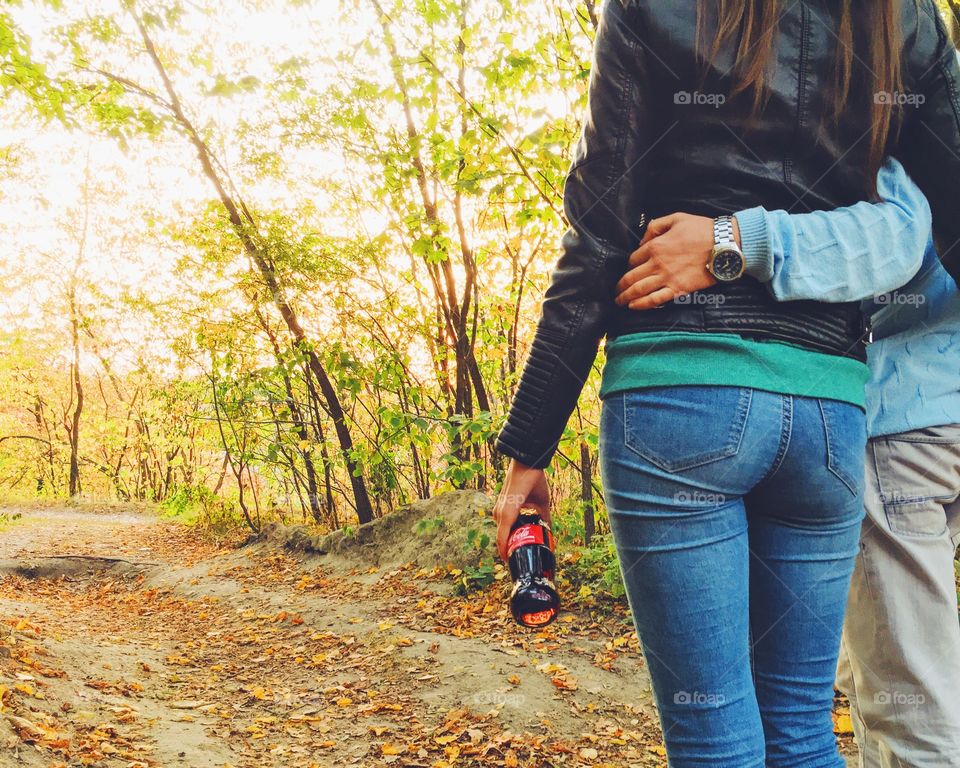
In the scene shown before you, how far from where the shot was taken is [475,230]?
26.6 ft

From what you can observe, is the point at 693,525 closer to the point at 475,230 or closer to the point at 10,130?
the point at 475,230

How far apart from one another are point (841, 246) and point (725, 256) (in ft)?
0.72

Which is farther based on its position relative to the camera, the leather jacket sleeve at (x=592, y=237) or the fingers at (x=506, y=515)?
the fingers at (x=506, y=515)

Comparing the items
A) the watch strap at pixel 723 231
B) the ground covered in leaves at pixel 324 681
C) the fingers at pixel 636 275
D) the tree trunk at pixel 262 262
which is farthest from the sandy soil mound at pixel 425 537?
the watch strap at pixel 723 231

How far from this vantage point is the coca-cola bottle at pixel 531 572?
48.3 inches

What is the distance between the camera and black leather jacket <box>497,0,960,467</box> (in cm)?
108

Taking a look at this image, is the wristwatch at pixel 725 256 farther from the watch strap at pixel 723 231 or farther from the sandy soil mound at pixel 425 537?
the sandy soil mound at pixel 425 537

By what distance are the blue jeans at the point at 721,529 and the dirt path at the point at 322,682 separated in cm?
264

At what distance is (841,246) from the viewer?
1103mm

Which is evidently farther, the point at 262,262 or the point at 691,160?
the point at 262,262

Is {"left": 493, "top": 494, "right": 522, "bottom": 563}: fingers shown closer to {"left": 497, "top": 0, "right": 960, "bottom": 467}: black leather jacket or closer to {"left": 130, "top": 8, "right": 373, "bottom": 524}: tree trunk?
{"left": 497, "top": 0, "right": 960, "bottom": 467}: black leather jacket

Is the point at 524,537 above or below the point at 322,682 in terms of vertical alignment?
above

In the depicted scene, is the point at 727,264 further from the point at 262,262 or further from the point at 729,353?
the point at 262,262

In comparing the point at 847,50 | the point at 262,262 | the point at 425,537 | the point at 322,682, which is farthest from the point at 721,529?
the point at 262,262
